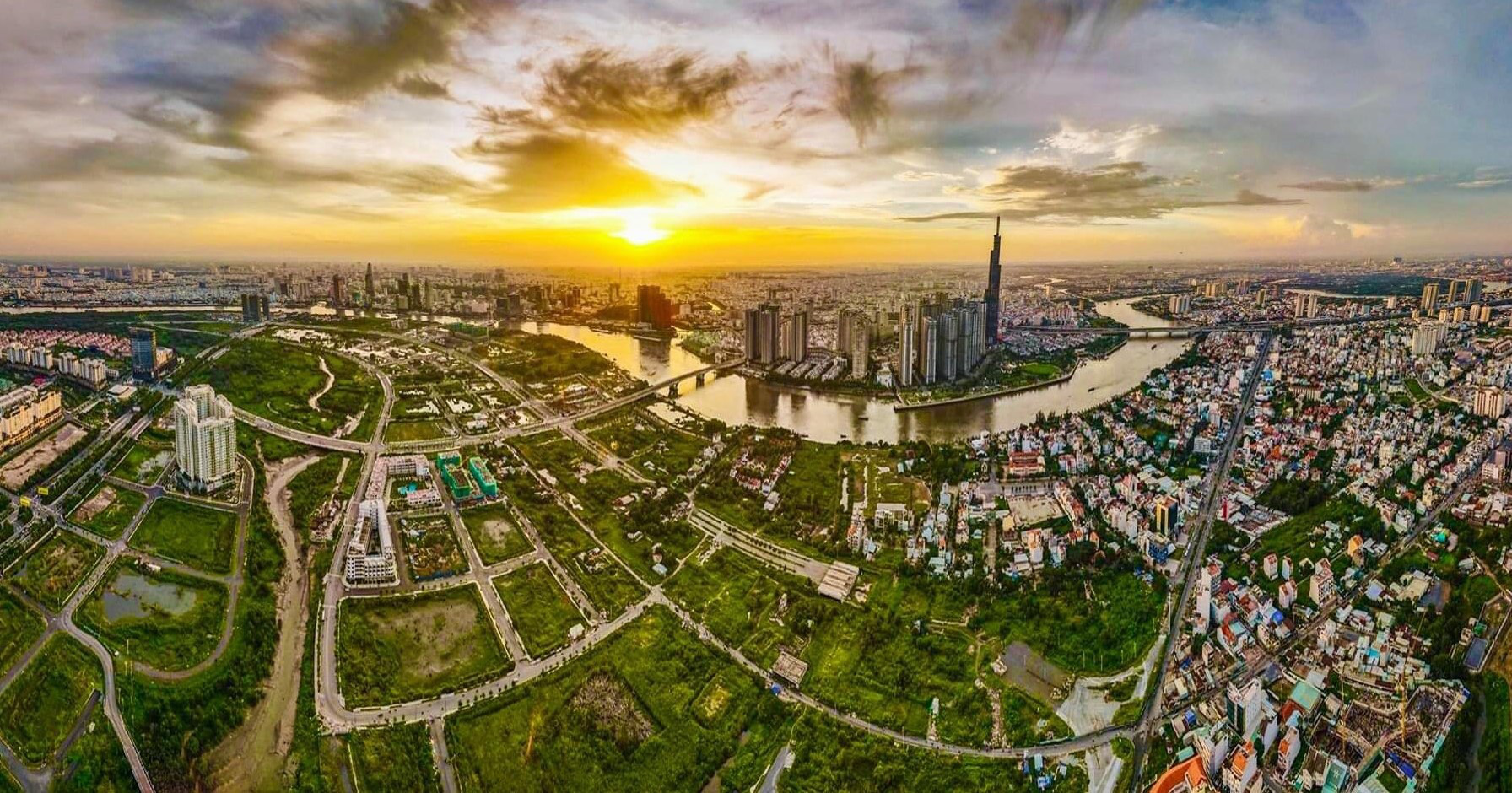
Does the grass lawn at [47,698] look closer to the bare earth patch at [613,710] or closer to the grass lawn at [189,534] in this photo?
the grass lawn at [189,534]

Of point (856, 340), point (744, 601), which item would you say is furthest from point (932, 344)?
point (744, 601)

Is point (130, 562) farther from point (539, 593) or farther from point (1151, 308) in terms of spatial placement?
point (1151, 308)

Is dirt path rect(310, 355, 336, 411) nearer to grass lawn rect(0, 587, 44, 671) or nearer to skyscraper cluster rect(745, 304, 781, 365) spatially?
grass lawn rect(0, 587, 44, 671)

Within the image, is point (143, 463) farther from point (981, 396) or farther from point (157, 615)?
point (981, 396)

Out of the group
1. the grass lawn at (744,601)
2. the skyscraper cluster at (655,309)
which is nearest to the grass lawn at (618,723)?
the grass lawn at (744,601)

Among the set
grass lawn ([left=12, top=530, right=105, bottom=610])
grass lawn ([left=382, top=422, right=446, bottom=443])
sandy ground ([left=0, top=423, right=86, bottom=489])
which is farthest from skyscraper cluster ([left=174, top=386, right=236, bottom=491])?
grass lawn ([left=382, top=422, right=446, bottom=443])

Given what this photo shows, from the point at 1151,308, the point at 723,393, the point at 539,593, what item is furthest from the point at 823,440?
the point at 1151,308
